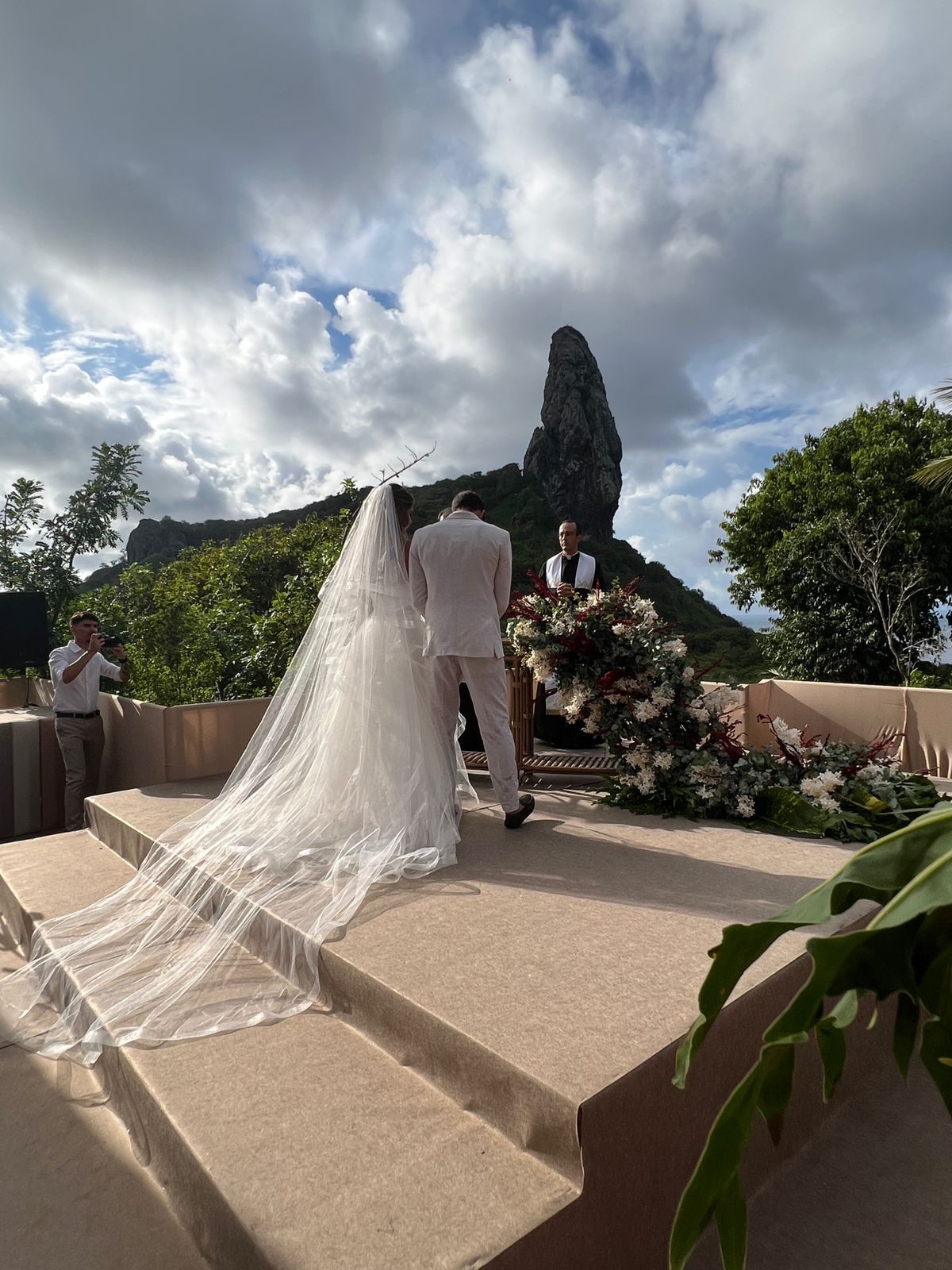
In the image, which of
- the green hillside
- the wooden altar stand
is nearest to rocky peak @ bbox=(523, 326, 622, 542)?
the green hillside

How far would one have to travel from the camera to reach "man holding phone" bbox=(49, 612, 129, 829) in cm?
557

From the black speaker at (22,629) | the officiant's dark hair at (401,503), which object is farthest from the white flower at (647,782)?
the black speaker at (22,629)

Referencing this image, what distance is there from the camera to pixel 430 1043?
77.2 inches

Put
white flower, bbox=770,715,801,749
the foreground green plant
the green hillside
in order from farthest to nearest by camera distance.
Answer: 1. the green hillside
2. white flower, bbox=770,715,801,749
3. the foreground green plant

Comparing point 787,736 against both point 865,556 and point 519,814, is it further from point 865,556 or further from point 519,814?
point 865,556

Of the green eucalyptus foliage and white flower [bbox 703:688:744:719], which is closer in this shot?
white flower [bbox 703:688:744:719]

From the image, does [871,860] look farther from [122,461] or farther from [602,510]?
[602,510]

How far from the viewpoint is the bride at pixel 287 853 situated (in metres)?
2.44

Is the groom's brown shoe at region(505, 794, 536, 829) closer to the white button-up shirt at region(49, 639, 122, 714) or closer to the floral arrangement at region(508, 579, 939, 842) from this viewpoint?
the floral arrangement at region(508, 579, 939, 842)

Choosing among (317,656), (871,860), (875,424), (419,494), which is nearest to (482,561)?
(317,656)

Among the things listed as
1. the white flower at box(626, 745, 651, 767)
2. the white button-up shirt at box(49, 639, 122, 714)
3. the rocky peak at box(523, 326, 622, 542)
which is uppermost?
the rocky peak at box(523, 326, 622, 542)

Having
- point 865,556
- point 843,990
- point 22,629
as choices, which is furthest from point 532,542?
point 843,990

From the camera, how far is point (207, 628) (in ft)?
21.7

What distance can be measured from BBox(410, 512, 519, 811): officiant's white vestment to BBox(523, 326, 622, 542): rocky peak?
38.1 m
